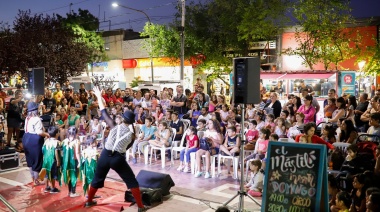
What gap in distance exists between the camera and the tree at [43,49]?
20844mm

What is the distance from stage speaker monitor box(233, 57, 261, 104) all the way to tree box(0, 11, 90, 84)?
16.4 metres

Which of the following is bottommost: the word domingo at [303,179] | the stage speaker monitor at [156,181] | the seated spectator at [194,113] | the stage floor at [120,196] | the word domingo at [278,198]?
the stage floor at [120,196]

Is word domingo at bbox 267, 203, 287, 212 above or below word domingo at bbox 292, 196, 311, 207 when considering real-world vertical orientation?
below

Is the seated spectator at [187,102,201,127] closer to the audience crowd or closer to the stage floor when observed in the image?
the audience crowd

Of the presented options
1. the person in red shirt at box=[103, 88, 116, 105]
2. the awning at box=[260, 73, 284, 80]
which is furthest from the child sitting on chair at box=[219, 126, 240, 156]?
the awning at box=[260, 73, 284, 80]

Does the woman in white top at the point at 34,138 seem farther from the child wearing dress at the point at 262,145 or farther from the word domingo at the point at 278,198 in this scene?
the word domingo at the point at 278,198

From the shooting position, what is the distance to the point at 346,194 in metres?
5.57

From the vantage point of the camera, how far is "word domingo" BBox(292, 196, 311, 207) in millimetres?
4387

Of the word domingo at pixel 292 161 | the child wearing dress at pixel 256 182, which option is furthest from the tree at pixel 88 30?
the word domingo at pixel 292 161

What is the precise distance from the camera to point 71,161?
24.8 feet

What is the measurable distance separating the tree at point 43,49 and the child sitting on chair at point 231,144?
14320 mm

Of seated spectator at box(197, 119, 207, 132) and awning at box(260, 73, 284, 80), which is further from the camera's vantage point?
awning at box(260, 73, 284, 80)

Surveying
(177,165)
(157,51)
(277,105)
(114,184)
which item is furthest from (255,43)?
(114,184)

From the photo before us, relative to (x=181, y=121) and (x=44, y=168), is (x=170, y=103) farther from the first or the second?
(x=44, y=168)
